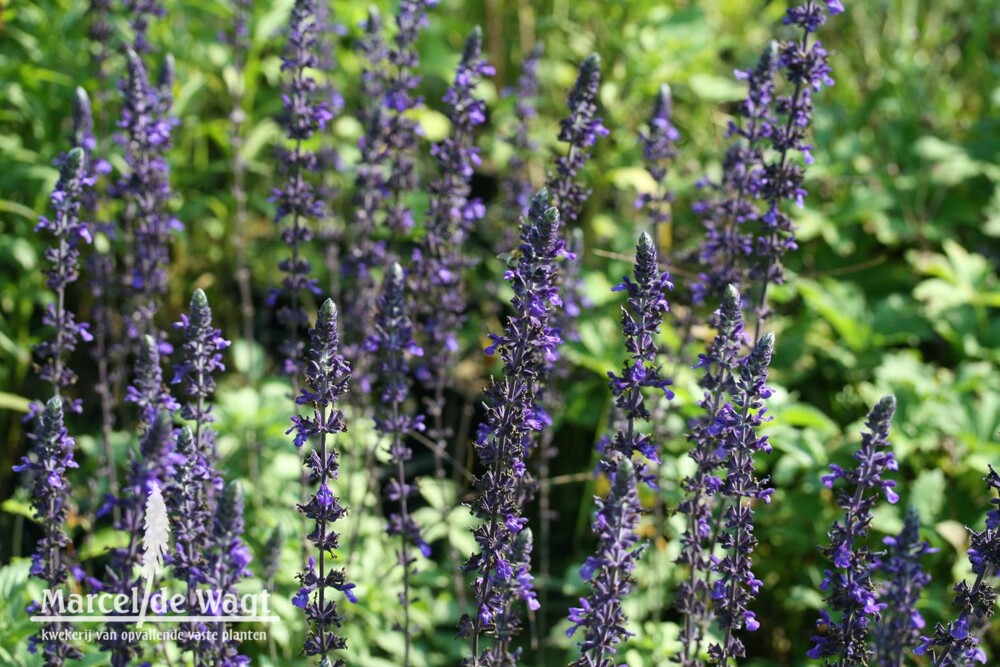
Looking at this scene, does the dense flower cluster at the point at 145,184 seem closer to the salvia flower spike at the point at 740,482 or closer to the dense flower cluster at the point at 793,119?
the salvia flower spike at the point at 740,482

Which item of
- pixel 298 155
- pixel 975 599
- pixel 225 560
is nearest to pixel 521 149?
pixel 298 155

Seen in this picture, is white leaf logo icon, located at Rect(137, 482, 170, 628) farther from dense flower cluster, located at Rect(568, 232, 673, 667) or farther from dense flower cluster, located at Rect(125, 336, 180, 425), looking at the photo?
dense flower cluster, located at Rect(568, 232, 673, 667)

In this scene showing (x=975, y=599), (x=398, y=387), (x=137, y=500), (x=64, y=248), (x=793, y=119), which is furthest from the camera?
(x=398, y=387)

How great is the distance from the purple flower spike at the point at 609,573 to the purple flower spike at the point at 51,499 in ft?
6.33

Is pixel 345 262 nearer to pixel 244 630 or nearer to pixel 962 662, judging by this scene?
pixel 244 630

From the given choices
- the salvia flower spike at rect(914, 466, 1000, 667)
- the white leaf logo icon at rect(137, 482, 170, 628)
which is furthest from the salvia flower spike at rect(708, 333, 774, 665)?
the white leaf logo icon at rect(137, 482, 170, 628)

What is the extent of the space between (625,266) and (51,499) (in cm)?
435

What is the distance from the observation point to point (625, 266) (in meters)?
7.28

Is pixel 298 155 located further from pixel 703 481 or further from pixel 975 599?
pixel 975 599

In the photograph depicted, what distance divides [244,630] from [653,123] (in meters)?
3.17

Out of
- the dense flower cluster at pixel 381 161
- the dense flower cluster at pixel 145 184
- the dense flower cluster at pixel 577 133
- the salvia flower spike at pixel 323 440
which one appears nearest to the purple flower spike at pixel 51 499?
the salvia flower spike at pixel 323 440

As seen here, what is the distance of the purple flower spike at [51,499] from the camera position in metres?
3.77

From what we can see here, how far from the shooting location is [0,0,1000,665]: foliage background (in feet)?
18.9

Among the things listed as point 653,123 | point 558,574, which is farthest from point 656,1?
point 558,574
